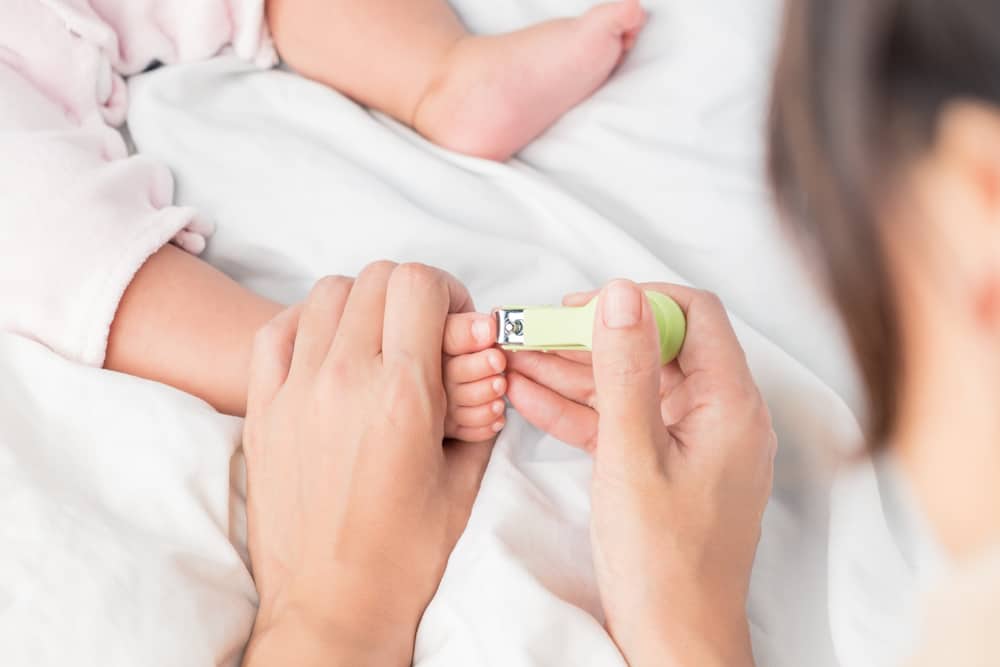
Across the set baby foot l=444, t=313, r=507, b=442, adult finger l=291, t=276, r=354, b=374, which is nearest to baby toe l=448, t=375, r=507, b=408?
baby foot l=444, t=313, r=507, b=442

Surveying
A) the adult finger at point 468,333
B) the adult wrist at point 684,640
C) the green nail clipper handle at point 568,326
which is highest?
the green nail clipper handle at point 568,326

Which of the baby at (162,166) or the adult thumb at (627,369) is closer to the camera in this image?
the adult thumb at (627,369)

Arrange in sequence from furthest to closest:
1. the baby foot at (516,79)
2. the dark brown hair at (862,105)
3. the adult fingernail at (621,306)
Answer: the baby foot at (516,79) < the adult fingernail at (621,306) < the dark brown hair at (862,105)

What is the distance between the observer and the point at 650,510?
633mm

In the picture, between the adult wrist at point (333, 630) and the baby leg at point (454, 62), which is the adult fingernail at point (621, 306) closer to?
the adult wrist at point (333, 630)

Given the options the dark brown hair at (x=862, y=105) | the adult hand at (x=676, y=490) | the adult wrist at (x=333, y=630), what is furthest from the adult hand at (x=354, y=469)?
the dark brown hair at (x=862, y=105)

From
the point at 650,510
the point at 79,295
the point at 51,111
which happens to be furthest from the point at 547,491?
the point at 51,111

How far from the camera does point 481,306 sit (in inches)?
33.7

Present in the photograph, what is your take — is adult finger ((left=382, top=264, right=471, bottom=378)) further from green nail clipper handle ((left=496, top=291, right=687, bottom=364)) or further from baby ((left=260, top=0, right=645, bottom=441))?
baby ((left=260, top=0, right=645, bottom=441))

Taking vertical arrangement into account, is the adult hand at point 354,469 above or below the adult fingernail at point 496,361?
below

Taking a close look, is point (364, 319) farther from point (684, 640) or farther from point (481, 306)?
point (684, 640)

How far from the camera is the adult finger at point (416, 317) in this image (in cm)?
74

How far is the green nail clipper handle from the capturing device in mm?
663

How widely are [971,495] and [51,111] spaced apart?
0.81 meters
